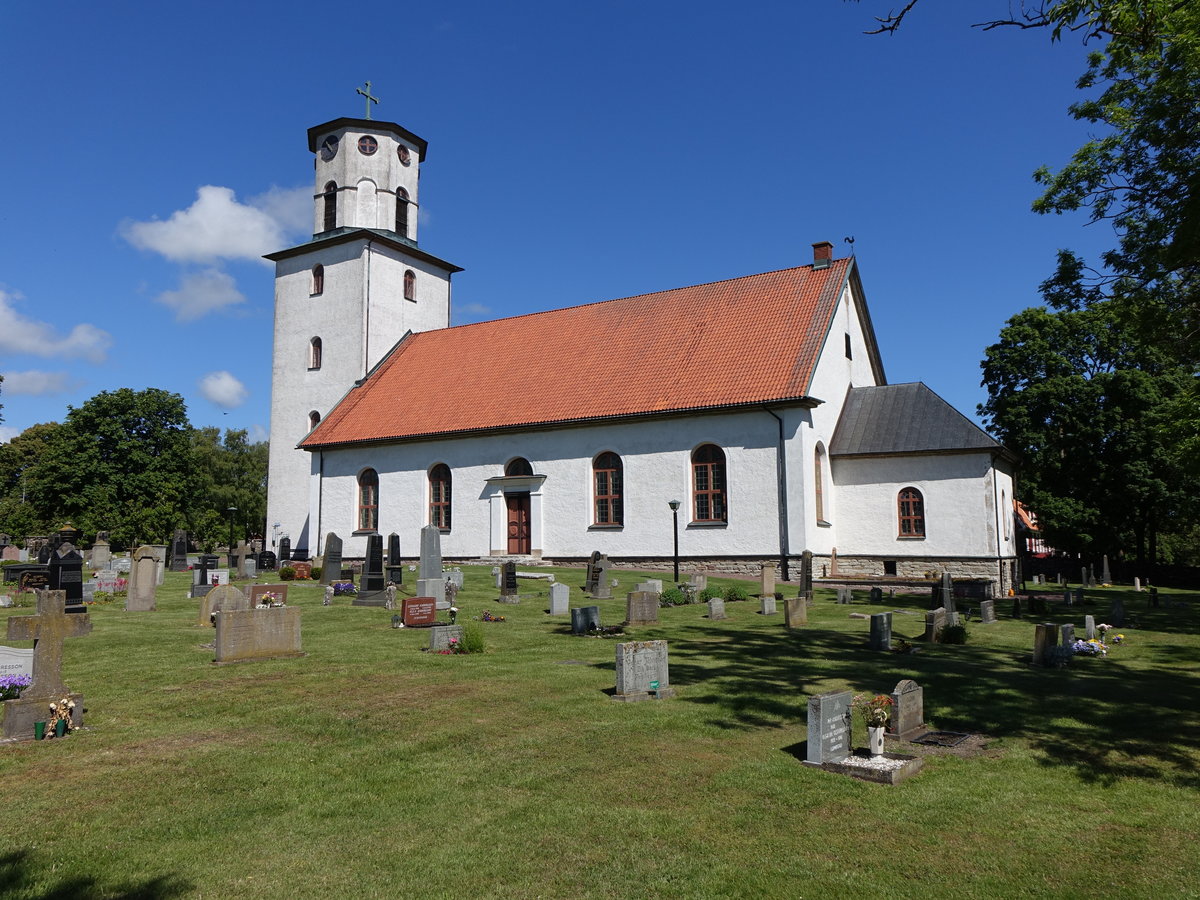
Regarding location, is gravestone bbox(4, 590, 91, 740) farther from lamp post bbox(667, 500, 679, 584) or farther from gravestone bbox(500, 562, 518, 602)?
lamp post bbox(667, 500, 679, 584)

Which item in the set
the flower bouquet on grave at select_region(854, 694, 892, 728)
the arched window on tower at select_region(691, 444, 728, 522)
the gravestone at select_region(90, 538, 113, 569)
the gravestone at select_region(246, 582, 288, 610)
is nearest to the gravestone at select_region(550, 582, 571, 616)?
the gravestone at select_region(246, 582, 288, 610)

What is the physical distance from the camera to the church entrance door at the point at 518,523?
30125mm

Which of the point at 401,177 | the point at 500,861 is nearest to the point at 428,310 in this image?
the point at 401,177

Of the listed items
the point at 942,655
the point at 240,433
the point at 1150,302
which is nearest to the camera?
the point at 942,655

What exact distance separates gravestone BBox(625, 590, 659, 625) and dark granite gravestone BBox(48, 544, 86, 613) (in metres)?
10.4

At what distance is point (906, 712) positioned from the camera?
7.87 metres

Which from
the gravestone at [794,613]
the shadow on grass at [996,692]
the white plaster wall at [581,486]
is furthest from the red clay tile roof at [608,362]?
the shadow on grass at [996,692]

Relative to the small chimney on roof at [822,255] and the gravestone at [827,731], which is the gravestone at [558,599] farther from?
the small chimney on roof at [822,255]

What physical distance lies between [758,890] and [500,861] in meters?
1.55

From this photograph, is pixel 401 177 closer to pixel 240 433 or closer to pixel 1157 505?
pixel 1157 505

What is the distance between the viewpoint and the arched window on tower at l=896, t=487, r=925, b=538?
1052 inches

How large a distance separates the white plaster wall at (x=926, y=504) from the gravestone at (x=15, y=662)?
23489mm

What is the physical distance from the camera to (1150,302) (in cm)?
1379

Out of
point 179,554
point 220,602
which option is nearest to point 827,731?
point 220,602
